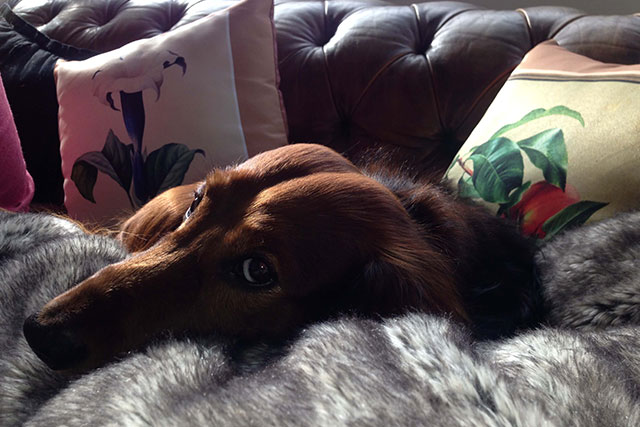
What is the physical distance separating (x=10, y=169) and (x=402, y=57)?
1069 millimetres

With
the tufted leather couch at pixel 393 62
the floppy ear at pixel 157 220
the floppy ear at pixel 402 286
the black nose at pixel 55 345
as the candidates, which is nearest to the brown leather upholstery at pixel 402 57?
the tufted leather couch at pixel 393 62

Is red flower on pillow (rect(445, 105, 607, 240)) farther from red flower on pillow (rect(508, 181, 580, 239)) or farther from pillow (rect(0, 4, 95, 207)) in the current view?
pillow (rect(0, 4, 95, 207))

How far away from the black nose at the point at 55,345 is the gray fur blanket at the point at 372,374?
0.07ft

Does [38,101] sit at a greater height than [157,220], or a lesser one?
greater

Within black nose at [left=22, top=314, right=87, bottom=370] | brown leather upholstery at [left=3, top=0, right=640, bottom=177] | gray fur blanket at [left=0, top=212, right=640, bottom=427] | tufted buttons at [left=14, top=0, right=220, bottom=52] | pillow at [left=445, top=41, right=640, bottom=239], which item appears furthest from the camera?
tufted buttons at [left=14, top=0, right=220, bottom=52]

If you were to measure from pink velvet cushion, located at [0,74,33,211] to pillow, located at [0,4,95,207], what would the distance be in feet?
0.71

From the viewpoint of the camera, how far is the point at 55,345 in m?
0.74

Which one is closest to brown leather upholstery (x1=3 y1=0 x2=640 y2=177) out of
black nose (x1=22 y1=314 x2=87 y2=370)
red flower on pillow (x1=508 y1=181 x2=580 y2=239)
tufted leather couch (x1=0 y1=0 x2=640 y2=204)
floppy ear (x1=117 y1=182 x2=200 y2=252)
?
tufted leather couch (x1=0 y1=0 x2=640 y2=204)

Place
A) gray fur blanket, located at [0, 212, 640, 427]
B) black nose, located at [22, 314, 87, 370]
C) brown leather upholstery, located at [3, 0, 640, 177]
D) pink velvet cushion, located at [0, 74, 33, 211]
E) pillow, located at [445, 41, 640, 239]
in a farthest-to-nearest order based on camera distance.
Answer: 1. brown leather upholstery, located at [3, 0, 640, 177]
2. pink velvet cushion, located at [0, 74, 33, 211]
3. pillow, located at [445, 41, 640, 239]
4. black nose, located at [22, 314, 87, 370]
5. gray fur blanket, located at [0, 212, 640, 427]

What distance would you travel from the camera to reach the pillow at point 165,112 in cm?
147

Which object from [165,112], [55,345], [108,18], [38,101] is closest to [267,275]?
[55,345]

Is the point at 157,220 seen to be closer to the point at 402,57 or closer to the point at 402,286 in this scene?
the point at 402,286

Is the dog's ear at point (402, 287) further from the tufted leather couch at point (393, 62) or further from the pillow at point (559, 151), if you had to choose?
the tufted leather couch at point (393, 62)

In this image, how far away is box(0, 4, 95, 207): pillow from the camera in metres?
1.69
